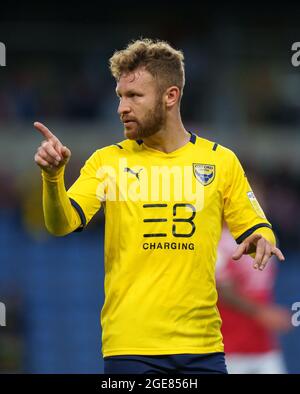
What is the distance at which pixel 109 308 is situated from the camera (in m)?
4.86

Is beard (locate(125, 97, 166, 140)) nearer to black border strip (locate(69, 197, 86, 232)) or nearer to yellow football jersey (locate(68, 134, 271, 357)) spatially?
yellow football jersey (locate(68, 134, 271, 357))

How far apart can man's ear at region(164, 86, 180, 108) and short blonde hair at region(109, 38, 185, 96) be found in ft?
0.07

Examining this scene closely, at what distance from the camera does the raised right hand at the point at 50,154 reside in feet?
14.9

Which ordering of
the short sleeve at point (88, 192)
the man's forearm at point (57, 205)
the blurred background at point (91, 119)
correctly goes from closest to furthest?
the man's forearm at point (57, 205) → the short sleeve at point (88, 192) → the blurred background at point (91, 119)

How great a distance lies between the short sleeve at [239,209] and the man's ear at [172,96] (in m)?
0.41

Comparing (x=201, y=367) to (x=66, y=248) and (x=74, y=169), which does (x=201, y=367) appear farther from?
(x=74, y=169)

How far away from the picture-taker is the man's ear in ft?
16.6

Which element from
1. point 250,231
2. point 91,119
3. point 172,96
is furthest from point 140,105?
point 91,119

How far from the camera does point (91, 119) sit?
47.7 ft

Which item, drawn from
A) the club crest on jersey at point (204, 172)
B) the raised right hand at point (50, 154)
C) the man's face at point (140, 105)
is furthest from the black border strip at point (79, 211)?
the club crest on jersey at point (204, 172)

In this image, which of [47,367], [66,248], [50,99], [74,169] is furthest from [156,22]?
[47,367]

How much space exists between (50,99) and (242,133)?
112 inches

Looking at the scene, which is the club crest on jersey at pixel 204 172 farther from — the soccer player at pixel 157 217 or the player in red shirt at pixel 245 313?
the player in red shirt at pixel 245 313

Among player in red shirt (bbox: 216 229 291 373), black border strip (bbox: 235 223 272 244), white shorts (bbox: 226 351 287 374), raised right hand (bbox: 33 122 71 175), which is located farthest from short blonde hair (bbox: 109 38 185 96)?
white shorts (bbox: 226 351 287 374)
